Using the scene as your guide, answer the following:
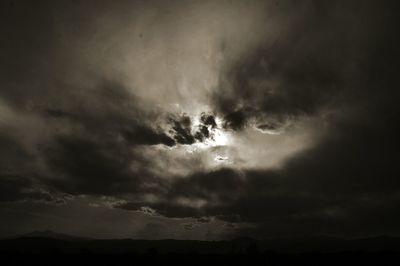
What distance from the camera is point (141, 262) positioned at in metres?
62.7

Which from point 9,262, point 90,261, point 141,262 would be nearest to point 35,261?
point 9,262

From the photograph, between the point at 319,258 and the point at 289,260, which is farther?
the point at 319,258

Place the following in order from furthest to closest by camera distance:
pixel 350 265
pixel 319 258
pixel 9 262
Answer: pixel 319 258
pixel 350 265
pixel 9 262

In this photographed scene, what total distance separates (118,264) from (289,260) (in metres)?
34.7

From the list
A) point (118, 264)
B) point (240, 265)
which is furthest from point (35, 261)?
point (240, 265)

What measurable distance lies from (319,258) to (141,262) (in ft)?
132

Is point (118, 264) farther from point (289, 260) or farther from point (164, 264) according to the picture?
point (289, 260)

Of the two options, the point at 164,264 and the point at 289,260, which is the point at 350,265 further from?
the point at 164,264

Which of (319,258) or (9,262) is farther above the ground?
(319,258)

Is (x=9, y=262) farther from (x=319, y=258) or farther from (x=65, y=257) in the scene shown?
(x=319, y=258)

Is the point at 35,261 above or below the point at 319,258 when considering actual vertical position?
below

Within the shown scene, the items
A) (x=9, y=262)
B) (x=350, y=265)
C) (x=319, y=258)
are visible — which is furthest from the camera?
(x=319, y=258)

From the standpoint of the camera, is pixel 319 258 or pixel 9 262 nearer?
pixel 9 262

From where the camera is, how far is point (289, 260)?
212 ft
